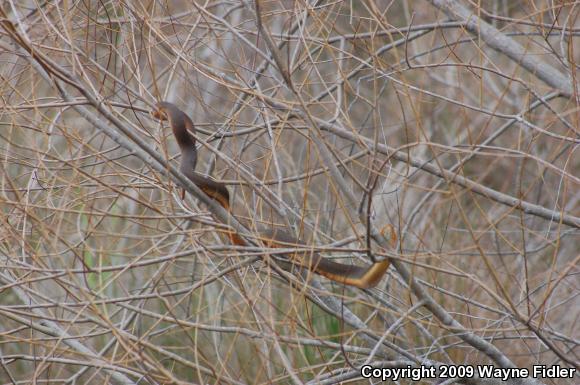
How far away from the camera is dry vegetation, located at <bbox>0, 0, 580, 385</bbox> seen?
6.69 feet

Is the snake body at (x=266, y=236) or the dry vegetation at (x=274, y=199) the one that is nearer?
the dry vegetation at (x=274, y=199)

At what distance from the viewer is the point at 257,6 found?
195 centimetres

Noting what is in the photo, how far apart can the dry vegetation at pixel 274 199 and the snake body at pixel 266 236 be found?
7 centimetres

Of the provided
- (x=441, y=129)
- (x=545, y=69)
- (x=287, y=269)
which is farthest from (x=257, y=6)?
(x=441, y=129)

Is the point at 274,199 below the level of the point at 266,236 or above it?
above

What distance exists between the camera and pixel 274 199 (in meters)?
2.63

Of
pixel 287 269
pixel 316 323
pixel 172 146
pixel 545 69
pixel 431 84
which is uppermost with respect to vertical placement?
pixel 431 84

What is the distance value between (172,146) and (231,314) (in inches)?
73.0

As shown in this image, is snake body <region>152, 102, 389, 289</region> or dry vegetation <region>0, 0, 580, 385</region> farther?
snake body <region>152, 102, 389, 289</region>

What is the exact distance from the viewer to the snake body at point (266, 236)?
84.5 inches

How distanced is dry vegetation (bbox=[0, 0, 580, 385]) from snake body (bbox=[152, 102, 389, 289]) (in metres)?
0.07

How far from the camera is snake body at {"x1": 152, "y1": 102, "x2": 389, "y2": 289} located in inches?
84.5

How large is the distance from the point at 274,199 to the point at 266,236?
369 millimetres

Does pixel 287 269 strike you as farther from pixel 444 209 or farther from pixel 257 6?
pixel 444 209
